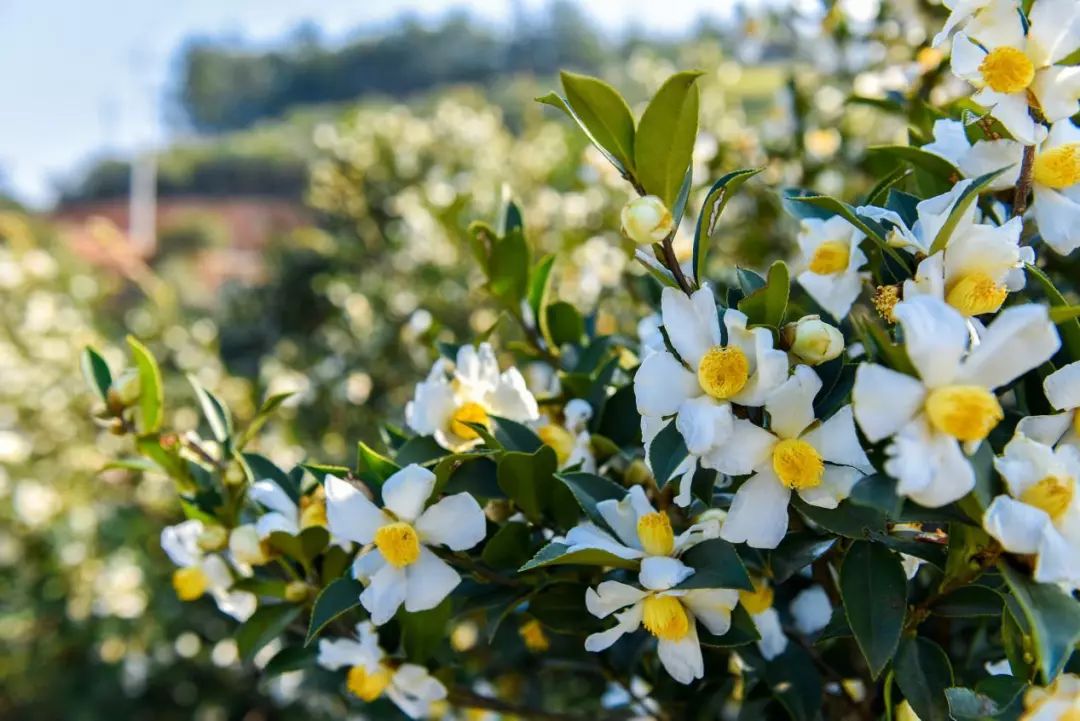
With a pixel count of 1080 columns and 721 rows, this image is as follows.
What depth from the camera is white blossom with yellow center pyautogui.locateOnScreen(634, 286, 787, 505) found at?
1.46ft

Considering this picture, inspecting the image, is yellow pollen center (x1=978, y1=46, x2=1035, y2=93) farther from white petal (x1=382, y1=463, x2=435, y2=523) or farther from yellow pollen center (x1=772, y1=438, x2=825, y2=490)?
white petal (x1=382, y1=463, x2=435, y2=523)

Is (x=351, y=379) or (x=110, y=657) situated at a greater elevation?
(x=351, y=379)

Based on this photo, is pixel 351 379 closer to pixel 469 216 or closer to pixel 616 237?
pixel 469 216

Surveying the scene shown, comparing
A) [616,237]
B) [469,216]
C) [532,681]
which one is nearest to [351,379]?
[469,216]

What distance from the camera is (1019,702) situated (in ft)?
1.44

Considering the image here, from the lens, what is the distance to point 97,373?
0.74 metres

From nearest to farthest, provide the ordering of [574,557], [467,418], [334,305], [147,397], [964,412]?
[964,412] < [574,557] < [467,418] < [147,397] < [334,305]

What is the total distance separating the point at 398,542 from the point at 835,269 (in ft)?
1.06

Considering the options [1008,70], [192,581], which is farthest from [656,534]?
[192,581]

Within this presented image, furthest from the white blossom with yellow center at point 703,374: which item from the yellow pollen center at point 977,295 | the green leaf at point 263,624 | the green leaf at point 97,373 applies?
the green leaf at point 97,373

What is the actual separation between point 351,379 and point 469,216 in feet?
1.82

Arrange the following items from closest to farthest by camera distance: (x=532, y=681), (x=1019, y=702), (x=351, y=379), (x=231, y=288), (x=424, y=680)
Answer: (x=1019, y=702), (x=424, y=680), (x=532, y=681), (x=351, y=379), (x=231, y=288)

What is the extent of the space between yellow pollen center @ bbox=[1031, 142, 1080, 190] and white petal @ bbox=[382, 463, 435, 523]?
41 centimetres

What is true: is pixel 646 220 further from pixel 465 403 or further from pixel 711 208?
pixel 465 403
